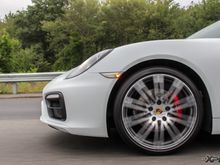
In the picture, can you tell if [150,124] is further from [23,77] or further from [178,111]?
[23,77]

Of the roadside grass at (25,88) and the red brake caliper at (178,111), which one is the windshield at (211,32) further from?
the roadside grass at (25,88)

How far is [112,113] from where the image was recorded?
394cm

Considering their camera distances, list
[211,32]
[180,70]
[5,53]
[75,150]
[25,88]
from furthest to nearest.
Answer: [5,53]
[25,88]
[211,32]
[75,150]
[180,70]

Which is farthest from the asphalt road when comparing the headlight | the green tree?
the green tree

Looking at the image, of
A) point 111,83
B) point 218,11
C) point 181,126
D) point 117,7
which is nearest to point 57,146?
point 111,83

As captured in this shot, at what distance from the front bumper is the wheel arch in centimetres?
8

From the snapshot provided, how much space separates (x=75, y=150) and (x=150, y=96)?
91cm

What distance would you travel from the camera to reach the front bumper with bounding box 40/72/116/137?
152 inches

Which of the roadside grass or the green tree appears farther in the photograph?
the green tree

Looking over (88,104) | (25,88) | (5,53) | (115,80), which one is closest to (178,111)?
(115,80)

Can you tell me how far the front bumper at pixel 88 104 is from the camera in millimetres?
3850

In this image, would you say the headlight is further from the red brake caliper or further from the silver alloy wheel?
the red brake caliper

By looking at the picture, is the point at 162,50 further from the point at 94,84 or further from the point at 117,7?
the point at 117,7

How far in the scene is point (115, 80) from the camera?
3875 mm
